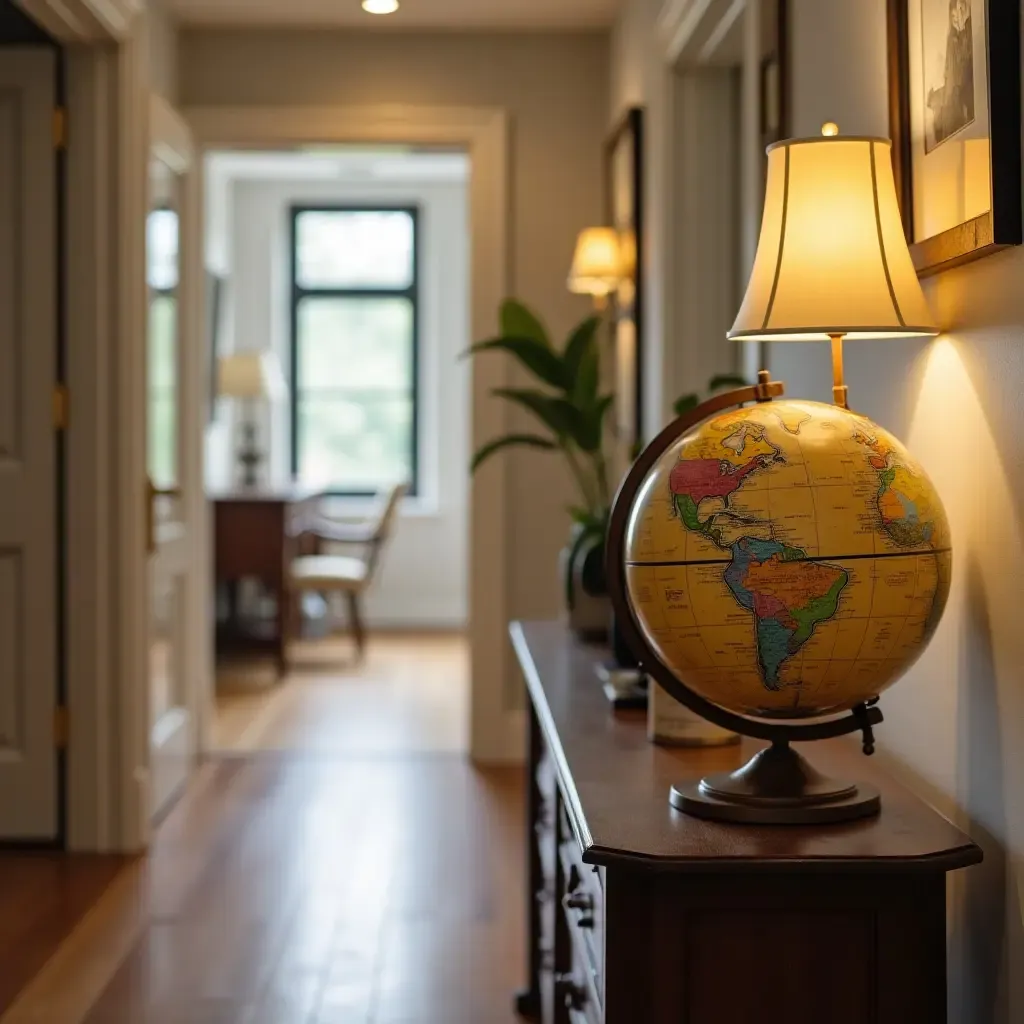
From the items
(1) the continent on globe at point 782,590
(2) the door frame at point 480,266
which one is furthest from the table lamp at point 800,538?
(2) the door frame at point 480,266

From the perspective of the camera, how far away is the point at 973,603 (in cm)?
159

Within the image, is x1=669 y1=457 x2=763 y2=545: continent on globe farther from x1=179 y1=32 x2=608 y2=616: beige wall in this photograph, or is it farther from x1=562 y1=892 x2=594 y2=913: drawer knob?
x1=179 y1=32 x2=608 y2=616: beige wall

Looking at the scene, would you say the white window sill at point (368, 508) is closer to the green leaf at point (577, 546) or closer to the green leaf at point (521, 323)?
the green leaf at point (521, 323)

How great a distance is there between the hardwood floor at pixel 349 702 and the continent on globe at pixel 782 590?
398 cm

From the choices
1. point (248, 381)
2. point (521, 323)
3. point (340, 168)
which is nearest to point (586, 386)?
point (521, 323)

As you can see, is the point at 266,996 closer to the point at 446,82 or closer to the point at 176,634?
the point at 176,634

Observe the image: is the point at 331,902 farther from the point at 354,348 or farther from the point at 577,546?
the point at 354,348

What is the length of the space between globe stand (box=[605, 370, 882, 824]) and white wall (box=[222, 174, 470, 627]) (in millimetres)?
6843

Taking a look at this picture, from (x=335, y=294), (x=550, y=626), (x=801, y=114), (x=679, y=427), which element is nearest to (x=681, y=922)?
(x=679, y=427)

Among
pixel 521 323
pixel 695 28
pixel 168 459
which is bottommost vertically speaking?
pixel 168 459

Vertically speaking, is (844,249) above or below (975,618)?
above

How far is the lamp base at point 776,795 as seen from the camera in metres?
1.47

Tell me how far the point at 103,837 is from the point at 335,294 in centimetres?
520

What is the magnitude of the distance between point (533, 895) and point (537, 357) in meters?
1.11
